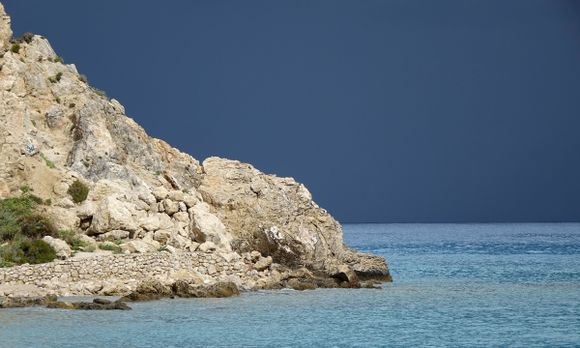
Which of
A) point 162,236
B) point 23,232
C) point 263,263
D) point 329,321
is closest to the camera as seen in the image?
point 329,321

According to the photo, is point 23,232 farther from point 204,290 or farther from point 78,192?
point 204,290

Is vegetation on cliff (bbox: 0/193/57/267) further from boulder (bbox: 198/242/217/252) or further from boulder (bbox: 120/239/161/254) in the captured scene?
boulder (bbox: 198/242/217/252)

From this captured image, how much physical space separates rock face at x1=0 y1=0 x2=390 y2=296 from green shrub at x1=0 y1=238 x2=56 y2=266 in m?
0.69

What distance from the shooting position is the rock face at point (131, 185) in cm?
5903

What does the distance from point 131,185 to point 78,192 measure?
3833 millimetres

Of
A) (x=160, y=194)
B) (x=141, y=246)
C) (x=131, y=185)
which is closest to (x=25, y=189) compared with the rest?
(x=131, y=185)

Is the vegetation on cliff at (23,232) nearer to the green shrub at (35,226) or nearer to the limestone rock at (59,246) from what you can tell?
the green shrub at (35,226)

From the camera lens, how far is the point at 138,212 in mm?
59906

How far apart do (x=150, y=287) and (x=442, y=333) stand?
1720 centimetres

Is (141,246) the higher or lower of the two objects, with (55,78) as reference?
lower

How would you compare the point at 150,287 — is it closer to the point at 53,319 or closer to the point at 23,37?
the point at 53,319

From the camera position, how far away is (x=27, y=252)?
5338cm

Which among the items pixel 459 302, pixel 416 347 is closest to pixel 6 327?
pixel 416 347

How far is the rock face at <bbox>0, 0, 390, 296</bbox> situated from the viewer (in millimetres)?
59031
